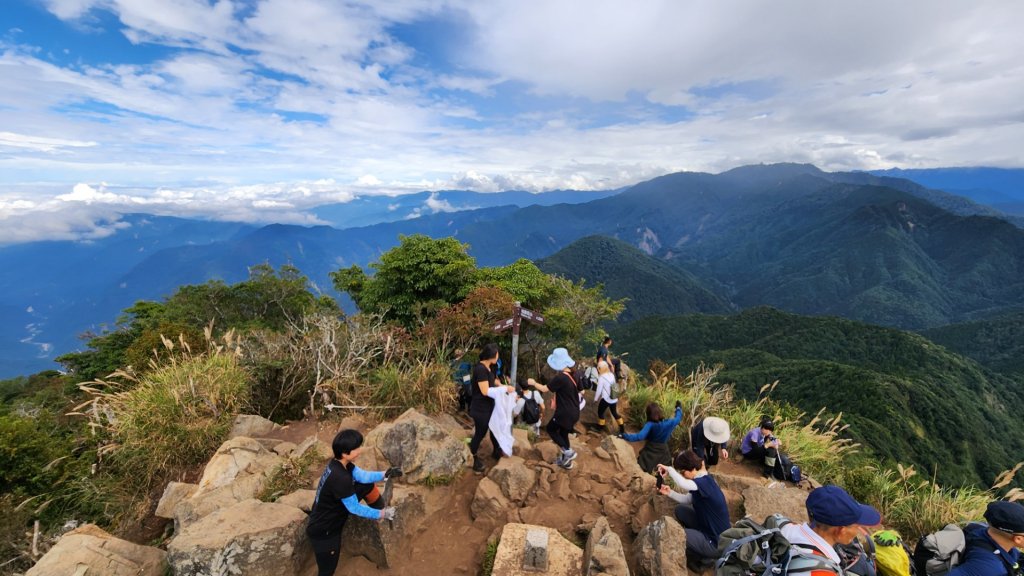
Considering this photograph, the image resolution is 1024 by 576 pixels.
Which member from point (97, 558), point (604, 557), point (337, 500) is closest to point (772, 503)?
point (604, 557)

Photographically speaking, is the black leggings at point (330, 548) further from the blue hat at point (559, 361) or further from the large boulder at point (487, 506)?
the blue hat at point (559, 361)

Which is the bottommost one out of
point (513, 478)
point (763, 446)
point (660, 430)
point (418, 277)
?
point (763, 446)

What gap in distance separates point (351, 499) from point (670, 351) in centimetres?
8226

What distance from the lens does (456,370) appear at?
7906 mm

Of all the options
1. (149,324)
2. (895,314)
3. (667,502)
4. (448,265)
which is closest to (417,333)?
(448,265)

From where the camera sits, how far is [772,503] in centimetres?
500

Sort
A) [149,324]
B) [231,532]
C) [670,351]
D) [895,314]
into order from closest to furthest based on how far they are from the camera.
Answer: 1. [231,532]
2. [149,324]
3. [670,351]
4. [895,314]

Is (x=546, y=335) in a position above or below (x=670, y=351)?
above

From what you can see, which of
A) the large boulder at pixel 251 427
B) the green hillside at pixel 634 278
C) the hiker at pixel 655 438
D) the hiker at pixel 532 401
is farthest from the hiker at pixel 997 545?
the green hillside at pixel 634 278

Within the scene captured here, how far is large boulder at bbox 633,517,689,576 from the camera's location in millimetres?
3748

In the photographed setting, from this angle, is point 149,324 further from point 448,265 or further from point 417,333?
point 417,333

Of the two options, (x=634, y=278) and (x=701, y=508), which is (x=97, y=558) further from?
(x=634, y=278)

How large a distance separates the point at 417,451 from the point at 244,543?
6.15 ft

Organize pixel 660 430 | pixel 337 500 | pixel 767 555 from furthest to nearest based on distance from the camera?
1. pixel 660 430
2. pixel 337 500
3. pixel 767 555
